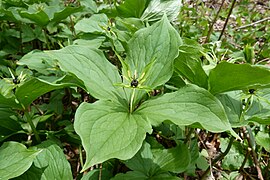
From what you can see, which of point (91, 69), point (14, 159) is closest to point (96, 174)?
point (14, 159)

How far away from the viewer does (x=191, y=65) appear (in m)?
1.47

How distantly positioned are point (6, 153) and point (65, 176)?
0.27 metres

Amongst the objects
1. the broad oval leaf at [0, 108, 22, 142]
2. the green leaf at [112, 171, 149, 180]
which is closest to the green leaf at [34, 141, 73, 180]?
the green leaf at [112, 171, 149, 180]

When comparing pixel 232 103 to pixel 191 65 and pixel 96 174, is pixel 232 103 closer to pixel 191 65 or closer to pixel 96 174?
pixel 191 65

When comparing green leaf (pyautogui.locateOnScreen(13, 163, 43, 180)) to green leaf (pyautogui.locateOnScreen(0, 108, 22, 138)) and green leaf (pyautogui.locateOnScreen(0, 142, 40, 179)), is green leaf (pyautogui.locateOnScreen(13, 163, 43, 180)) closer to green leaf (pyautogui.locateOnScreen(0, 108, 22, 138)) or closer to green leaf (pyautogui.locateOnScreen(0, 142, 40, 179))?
green leaf (pyautogui.locateOnScreen(0, 142, 40, 179))

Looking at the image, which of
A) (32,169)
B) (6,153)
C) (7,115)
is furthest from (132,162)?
(7,115)

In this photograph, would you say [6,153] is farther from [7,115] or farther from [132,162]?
A: [132,162]

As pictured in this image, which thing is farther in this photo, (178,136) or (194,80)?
(178,136)

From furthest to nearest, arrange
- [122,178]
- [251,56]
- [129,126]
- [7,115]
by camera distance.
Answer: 1. [251,56]
2. [7,115]
3. [122,178]
4. [129,126]

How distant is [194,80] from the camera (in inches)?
61.0

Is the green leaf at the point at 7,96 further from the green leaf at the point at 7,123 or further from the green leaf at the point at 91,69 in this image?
the green leaf at the point at 91,69

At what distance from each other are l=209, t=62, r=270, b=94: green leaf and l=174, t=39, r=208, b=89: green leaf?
2.3 inches

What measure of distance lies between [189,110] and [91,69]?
0.46 metres

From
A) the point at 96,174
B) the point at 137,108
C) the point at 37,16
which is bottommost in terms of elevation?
the point at 96,174
